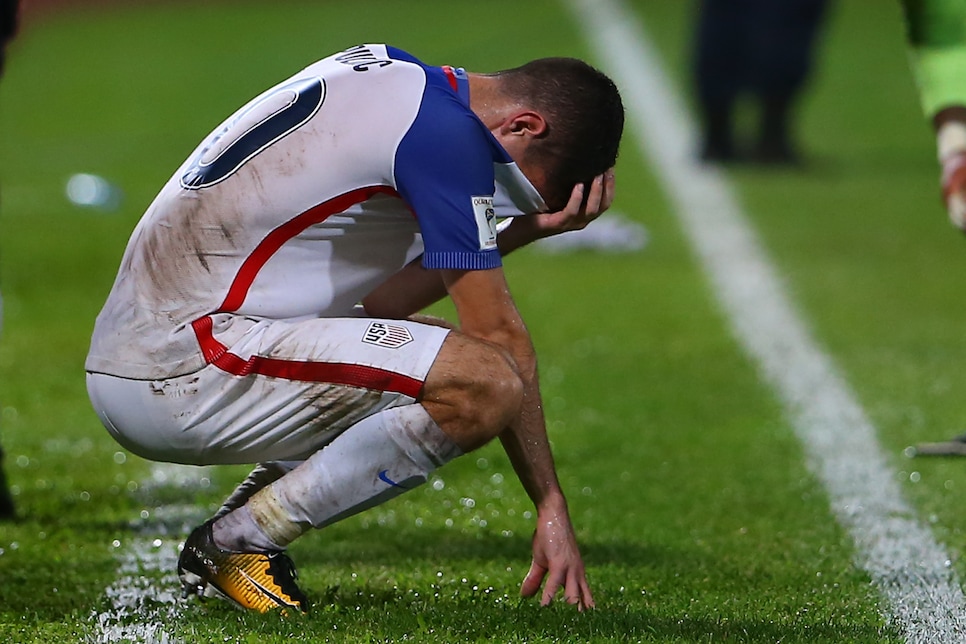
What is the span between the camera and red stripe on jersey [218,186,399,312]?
3834 mm

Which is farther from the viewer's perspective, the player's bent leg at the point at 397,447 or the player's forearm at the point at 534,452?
the player's forearm at the point at 534,452

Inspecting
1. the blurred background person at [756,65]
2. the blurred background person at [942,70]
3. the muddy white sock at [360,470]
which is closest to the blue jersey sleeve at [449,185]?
the muddy white sock at [360,470]

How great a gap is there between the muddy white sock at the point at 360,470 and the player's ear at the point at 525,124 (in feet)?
2.24

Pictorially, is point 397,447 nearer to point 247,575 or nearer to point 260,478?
point 247,575

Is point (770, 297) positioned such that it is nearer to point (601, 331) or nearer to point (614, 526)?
point (601, 331)

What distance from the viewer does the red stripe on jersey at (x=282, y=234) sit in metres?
3.83

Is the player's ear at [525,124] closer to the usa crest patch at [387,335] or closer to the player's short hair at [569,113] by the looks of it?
the player's short hair at [569,113]

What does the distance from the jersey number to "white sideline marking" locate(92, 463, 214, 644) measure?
3.41ft

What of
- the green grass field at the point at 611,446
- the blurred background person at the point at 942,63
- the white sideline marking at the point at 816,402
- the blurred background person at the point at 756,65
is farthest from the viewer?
the blurred background person at the point at 756,65

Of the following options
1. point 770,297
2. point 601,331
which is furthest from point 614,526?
point 770,297

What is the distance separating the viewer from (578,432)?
646cm

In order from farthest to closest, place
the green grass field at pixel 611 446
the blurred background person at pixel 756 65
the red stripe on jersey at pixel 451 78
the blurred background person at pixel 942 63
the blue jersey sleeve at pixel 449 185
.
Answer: the blurred background person at pixel 756 65
the blurred background person at pixel 942 63
the green grass field at pixel 611 446
the red stripe on jersey at pixel 451 78
the blue jersey sleeve at pixel 449 185

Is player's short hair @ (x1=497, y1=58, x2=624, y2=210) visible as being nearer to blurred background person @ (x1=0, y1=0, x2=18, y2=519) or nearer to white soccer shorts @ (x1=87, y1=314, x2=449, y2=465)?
white soccer shorts @ (x1=87, y1=314, x2=449, y2=465)

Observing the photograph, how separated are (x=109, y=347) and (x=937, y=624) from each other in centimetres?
208
